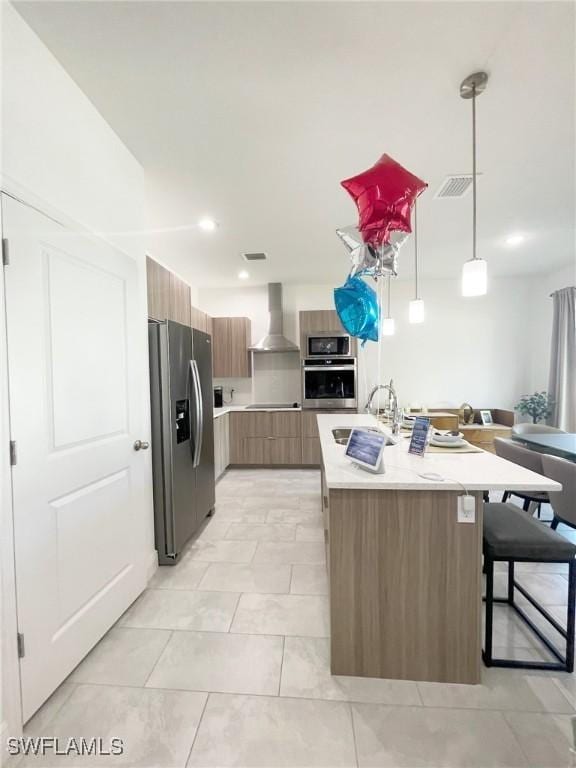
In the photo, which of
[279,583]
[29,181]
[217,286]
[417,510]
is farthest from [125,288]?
[217,286]

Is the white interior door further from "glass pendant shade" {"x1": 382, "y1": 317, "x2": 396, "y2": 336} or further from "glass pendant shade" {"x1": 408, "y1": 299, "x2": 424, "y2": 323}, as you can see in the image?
"glass pendant shade" {"x1": 382, "y1": 317, "x2": 396, "y2": 336}

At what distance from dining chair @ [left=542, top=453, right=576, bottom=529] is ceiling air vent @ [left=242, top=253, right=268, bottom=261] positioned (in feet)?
11.0

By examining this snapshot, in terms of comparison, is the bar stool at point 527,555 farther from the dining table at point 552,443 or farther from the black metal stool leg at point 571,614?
the dining table at point 552,443

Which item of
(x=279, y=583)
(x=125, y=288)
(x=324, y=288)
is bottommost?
(x=279, y=583)

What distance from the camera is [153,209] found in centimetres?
275

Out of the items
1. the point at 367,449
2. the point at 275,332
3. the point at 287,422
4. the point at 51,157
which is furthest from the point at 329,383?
the point at 51,157

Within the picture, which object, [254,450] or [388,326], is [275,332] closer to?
[254,450]

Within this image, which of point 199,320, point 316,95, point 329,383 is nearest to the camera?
point 316,95

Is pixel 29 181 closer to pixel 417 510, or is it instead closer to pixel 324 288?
pixel 417 510

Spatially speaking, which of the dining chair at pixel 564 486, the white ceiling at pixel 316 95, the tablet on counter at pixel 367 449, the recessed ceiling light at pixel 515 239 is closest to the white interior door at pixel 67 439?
the white ceiling at pixel 316 95

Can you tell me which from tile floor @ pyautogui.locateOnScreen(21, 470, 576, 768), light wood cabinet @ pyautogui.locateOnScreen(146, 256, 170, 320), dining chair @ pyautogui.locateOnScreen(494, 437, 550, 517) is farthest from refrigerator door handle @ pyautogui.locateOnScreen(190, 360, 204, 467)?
dining chair @ pyautogui.locateOnScreen(494, 437, 550, 517)

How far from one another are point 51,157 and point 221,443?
3410mm

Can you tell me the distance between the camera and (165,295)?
2775 millimetres

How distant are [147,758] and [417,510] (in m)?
1.38
